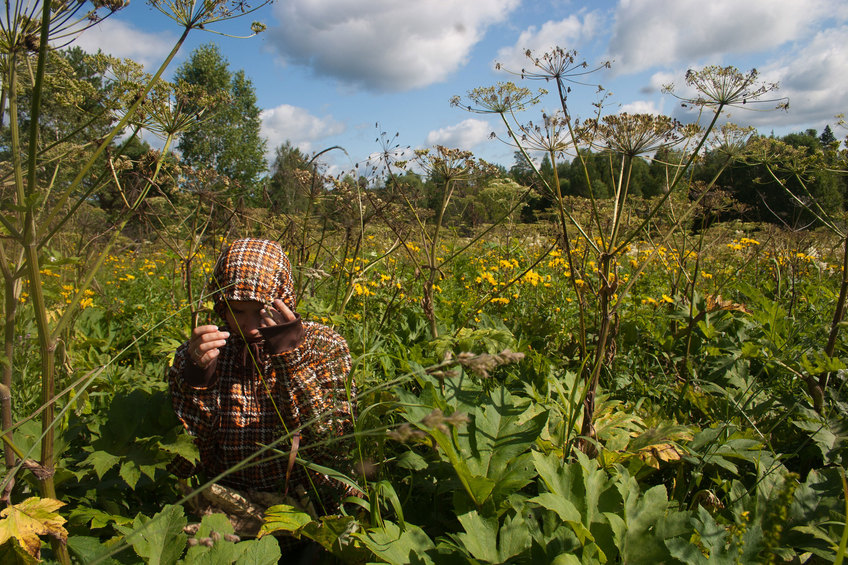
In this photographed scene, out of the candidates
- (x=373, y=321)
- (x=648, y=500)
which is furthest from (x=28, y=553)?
(x=373, y=321)

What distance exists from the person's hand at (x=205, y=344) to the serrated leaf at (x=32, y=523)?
0.71m

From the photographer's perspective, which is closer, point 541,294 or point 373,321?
point 373,321

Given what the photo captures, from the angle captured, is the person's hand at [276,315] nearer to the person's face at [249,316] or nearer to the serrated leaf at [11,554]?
the person's face at [249,316]

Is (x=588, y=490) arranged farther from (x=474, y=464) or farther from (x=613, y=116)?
(x=613, y=116)

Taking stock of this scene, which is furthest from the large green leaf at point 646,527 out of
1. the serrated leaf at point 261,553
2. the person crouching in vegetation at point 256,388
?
the person crouching in vegetation at point 256,388

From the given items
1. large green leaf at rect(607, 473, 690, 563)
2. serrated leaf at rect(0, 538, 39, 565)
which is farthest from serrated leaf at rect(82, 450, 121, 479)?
large green leaf at rect(607, 473, 690, 563)

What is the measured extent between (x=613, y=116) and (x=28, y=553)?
7.53 feet

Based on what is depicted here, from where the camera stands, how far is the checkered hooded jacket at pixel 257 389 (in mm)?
2045

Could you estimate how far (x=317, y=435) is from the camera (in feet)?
6.19

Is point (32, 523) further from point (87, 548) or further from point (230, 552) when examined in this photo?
point (230, 552)

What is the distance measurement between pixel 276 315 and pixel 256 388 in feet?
1.25

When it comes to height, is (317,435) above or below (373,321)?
below

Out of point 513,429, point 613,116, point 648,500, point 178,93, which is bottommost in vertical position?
point 648,500

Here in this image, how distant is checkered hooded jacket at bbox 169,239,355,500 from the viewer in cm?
204
